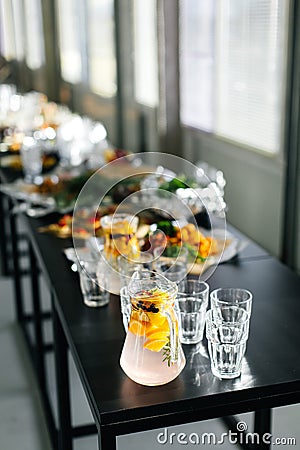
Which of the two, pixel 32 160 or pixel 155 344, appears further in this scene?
pixel 32 160

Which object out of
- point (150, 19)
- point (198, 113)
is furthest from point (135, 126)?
point (198, 113)

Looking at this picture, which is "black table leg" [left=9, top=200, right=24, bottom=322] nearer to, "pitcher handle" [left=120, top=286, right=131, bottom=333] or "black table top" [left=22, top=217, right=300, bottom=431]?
"black table top" [left=22, top=217, right=300, bottom=431]

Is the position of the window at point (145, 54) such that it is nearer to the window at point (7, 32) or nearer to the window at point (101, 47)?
the window at point (101, 47)

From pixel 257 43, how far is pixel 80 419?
206 centimetres

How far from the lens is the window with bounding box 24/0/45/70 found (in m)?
9.28

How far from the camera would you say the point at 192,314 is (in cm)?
136

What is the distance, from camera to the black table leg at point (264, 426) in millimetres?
1837

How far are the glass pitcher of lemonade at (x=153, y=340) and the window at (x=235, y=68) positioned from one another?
2.10m

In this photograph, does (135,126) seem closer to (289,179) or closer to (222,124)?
(222,124)

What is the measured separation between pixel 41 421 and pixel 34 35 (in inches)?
343

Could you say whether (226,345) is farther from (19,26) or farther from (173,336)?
(19,26)

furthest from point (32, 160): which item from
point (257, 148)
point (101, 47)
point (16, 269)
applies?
point (101, 47)

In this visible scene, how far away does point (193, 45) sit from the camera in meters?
4.17

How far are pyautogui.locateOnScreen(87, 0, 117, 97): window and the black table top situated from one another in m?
4.69
